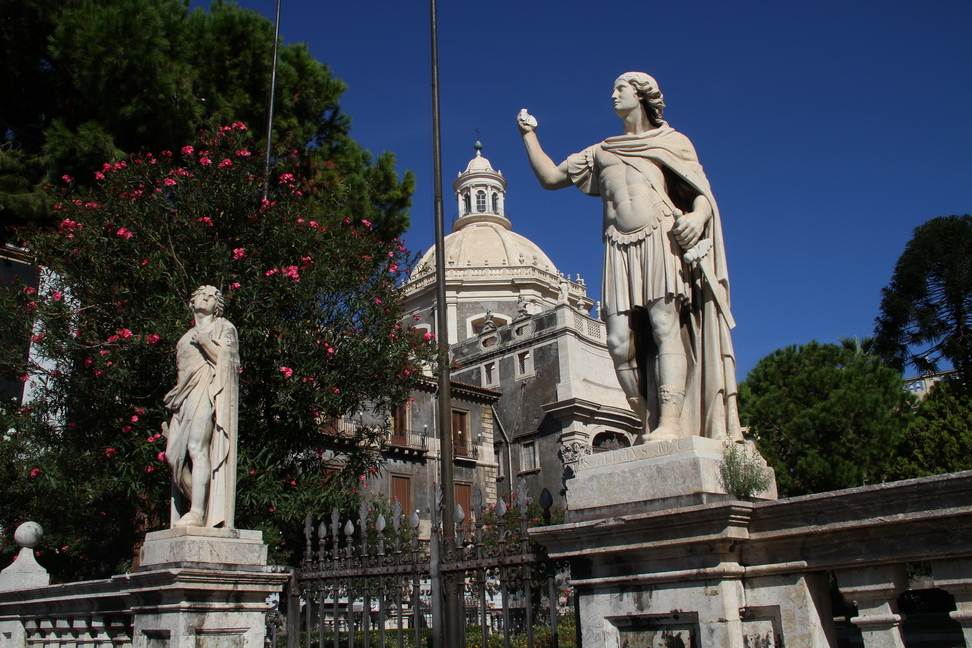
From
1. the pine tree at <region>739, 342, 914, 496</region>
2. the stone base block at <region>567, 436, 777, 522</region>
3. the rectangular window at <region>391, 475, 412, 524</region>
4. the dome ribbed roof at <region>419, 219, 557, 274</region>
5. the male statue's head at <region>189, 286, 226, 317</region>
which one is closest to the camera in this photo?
the stone base block at <region>567, 436, 777, 522</region>

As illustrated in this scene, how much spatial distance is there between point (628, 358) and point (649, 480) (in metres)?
0.75

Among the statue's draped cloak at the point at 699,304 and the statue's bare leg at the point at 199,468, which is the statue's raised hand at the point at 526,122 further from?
the statue's bare leg at the point at 199,468

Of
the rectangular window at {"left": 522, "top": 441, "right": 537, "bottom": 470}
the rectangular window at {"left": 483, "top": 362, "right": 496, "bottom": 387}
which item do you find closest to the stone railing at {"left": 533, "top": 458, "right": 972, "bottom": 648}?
the rectangular window at {"left": 522, "top": 441, "right": 537, "bottom": 470}

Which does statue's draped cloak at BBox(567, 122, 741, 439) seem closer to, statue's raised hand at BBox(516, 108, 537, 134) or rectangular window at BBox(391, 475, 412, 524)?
statue's raised hand at BBox(516, 108, 537, 134)

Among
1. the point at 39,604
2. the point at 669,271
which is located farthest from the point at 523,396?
the point at 669,271

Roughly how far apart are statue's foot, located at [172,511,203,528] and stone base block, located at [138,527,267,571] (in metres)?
0.04

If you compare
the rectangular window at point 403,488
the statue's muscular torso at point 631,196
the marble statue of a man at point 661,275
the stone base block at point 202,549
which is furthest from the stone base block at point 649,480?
the rectangular window at point 403,488

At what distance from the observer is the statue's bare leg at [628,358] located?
4.49 metres

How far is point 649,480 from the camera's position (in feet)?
13.3

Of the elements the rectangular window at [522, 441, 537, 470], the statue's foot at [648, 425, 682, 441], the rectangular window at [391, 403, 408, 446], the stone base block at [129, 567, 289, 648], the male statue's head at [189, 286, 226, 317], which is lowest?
the stone base block at [129, 567, 289, 648]

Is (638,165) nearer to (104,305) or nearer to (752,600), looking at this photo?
(752,600)

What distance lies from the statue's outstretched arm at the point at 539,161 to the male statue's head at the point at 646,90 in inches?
23.4

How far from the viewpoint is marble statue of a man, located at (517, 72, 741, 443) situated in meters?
4.29

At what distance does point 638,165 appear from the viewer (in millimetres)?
4668
